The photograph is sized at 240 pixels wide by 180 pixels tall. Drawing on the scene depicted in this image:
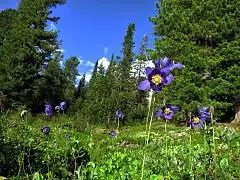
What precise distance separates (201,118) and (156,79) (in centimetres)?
168

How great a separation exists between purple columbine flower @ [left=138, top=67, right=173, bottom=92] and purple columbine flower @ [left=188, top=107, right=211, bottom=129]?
60.6 inches

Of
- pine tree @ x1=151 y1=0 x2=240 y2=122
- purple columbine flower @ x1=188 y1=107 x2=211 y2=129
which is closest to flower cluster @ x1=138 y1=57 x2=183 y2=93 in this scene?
purple columbine flower @ x1=188 y1=107 x2=211 y2=129

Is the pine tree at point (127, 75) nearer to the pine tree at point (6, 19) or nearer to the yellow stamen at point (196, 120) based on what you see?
the pine tree at point (6, 19)

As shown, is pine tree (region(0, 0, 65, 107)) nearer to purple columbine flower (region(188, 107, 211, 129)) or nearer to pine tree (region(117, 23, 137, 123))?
pine tree (region(117, 23, 137, 123))

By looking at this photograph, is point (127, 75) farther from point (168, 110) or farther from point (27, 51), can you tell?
point (168, 110)

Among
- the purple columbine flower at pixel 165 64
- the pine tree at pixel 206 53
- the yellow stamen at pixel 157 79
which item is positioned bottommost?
the yellow stamen at pixel 157 79

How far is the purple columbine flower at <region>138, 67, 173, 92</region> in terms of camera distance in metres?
2.97

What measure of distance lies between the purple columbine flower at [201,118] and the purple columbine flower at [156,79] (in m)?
1.54

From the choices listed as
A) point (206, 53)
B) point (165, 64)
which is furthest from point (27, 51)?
point (165, 64)

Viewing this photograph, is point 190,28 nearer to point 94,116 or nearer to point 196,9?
point 196,9

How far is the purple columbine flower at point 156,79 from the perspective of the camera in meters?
2.97

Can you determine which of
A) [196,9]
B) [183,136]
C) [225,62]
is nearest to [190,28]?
[196,9]

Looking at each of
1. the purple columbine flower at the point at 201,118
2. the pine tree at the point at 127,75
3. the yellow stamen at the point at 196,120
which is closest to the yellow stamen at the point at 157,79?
the purple columbine flower at the point at 201,118

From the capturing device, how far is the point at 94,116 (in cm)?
3569
